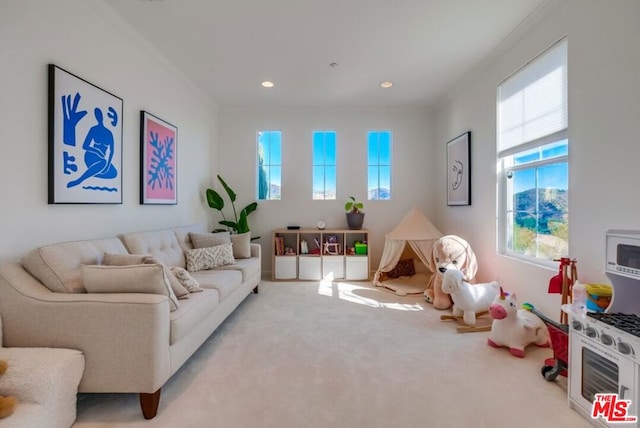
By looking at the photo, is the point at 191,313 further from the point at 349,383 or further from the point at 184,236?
the point at 184,236

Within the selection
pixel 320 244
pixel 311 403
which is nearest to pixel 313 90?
pixel 320 244

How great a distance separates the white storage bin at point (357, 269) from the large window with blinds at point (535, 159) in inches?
75.3

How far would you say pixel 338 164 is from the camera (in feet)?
16.1

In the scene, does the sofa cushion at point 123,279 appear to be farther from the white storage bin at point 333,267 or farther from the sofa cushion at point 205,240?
the white storage bin at point 333,267

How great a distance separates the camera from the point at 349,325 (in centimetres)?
276

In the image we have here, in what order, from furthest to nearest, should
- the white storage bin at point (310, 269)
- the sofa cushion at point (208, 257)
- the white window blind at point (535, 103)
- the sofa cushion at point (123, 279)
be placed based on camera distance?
the white storage bin at point (310, 269) → the sofa cushion at point (208, 257) → the white window blind at point (535, 103) → the sofa cushion at point (123, 279)

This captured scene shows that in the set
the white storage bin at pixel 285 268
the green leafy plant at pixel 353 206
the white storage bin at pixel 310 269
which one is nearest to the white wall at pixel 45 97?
the white storage bin at pixel 285 268

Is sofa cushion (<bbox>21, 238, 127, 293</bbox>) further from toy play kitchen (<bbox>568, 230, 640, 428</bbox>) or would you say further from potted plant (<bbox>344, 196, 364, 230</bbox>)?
potted plant (<bbox>344, 196, 364, 230</bbox>)

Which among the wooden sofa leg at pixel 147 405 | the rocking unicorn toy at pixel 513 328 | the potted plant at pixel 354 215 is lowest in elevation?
the wooden sofa leg at pixel 147 405

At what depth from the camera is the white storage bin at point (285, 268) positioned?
14.8ft

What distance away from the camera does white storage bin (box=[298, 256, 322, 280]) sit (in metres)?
4.50

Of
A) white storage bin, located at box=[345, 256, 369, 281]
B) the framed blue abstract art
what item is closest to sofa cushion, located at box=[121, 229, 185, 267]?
the framed blue abstract art

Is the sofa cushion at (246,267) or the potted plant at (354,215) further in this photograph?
the potted plant at (354,215)

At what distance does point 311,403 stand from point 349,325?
116 centimetres
